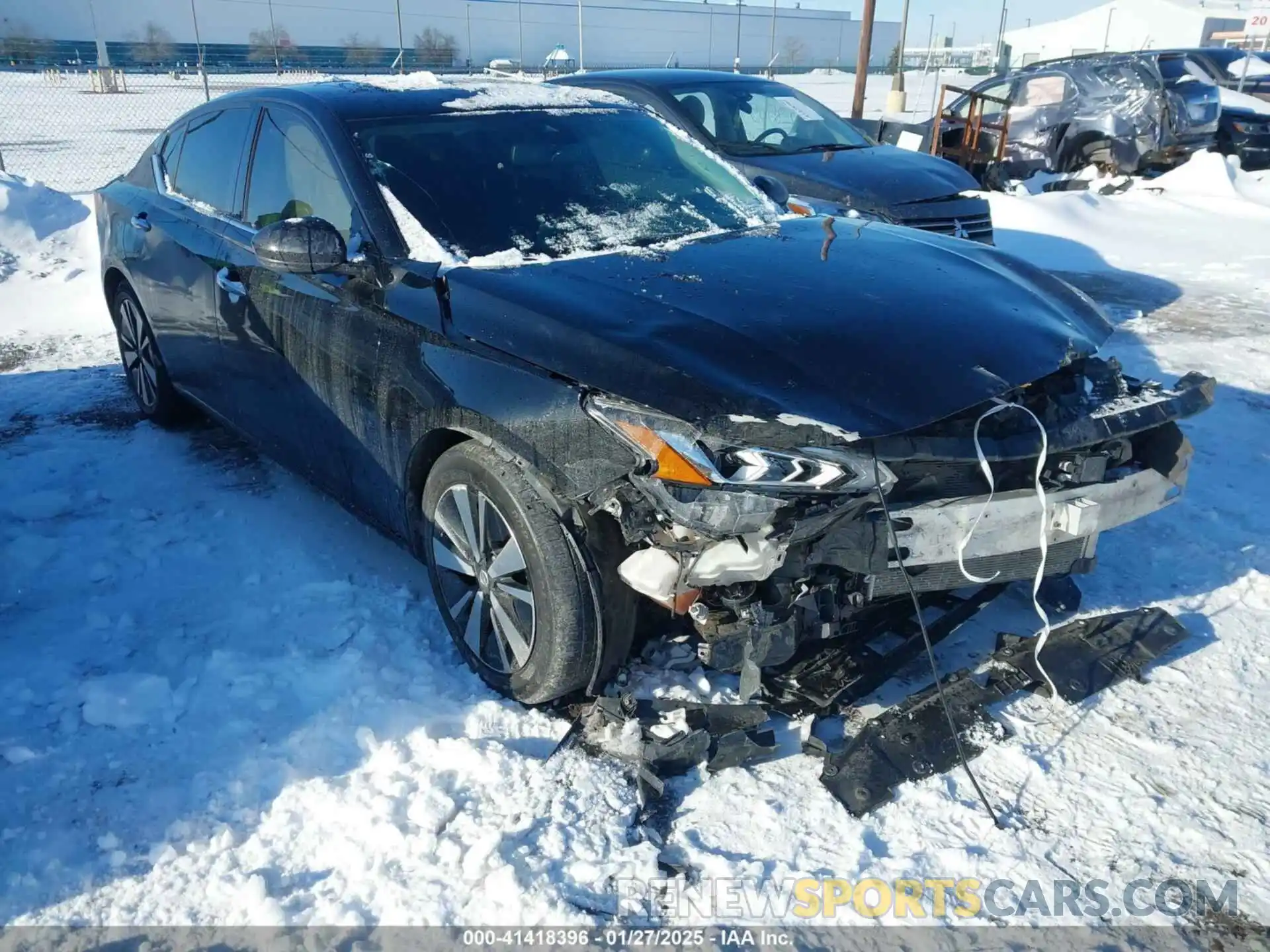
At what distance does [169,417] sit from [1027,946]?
462 centimetres

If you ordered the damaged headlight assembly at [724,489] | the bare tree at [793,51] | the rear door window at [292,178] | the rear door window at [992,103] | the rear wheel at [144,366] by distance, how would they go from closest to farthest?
1. the damaged headlight assembly at [724,489]
2. the rear door window at [292,178]
3. the rear wheel at [144,366]
4. the rear door window at [992,103]
5. the bare tree at [793,51]

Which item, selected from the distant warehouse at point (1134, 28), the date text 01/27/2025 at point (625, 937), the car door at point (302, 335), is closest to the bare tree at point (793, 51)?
the distant warehouse at point (1134, 28)

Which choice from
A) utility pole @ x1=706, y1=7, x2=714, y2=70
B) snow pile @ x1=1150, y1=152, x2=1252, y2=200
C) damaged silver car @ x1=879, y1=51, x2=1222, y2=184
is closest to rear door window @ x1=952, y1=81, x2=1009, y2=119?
damaged silver car @ x1=879, y1=51, x2=1222, y2=184

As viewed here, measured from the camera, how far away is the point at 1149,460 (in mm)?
2936

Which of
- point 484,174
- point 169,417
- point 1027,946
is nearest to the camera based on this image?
point 1027,946

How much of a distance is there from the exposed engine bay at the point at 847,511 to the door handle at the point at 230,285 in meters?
2.07

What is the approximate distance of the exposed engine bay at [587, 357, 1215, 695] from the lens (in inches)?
91.3

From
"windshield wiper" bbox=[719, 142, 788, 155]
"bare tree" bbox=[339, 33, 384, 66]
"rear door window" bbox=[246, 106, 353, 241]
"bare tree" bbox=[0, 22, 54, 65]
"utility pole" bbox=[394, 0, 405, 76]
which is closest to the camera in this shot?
"rear door window" bbox=[246, 106, 353, 241]

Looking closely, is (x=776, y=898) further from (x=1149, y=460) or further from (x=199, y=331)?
(x=199, y=331)

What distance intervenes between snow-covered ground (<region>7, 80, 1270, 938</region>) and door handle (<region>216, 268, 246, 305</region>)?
0.94m

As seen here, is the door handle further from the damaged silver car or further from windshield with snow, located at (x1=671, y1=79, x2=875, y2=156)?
the damaged silver car

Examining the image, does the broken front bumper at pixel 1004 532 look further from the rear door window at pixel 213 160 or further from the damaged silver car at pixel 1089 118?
the damaged silver car at pixel 1089 118

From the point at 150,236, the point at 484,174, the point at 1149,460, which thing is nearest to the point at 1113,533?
the point at 1149,460

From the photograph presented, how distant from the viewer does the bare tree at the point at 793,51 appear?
5394 centimetres
